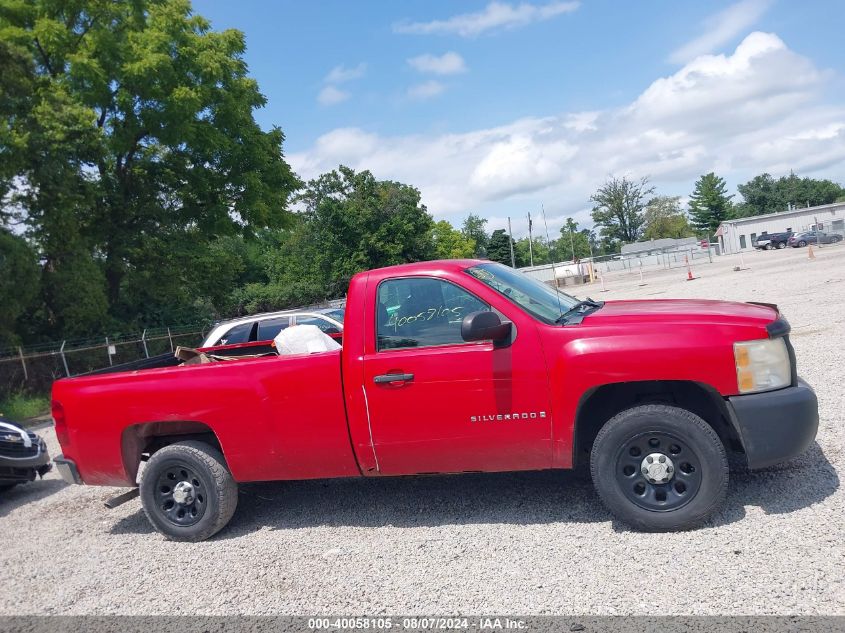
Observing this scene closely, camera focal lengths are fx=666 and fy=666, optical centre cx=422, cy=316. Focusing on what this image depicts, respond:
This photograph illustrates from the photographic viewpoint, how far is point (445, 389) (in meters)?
4.48

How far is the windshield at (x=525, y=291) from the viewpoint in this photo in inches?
183

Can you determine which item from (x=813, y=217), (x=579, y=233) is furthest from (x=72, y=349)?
(x=579, y=233)

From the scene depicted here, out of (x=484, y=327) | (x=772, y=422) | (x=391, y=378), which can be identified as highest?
(x=484, y=327)

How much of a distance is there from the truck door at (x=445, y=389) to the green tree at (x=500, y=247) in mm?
87356

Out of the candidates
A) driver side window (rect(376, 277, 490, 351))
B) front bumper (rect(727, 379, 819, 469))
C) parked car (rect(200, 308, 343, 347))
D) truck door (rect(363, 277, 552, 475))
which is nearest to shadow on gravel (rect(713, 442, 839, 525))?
front bumper (rect(727, 379, 819, 469))

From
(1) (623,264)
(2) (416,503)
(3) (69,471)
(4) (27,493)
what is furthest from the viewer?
(1) (623,264)

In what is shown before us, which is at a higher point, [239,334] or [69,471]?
[239,334]

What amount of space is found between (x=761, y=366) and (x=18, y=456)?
25.1ft

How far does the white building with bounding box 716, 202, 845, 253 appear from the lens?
73.1 metres

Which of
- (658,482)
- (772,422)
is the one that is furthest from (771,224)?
(658,482)

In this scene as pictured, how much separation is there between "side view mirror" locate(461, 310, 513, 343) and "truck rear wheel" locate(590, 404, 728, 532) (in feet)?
2.95

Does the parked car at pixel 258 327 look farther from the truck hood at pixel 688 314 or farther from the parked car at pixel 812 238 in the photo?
the parked car at pixel 812 238

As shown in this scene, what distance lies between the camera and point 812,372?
7785 millimetres

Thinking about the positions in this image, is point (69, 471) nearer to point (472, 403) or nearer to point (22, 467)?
point (22, 467)
